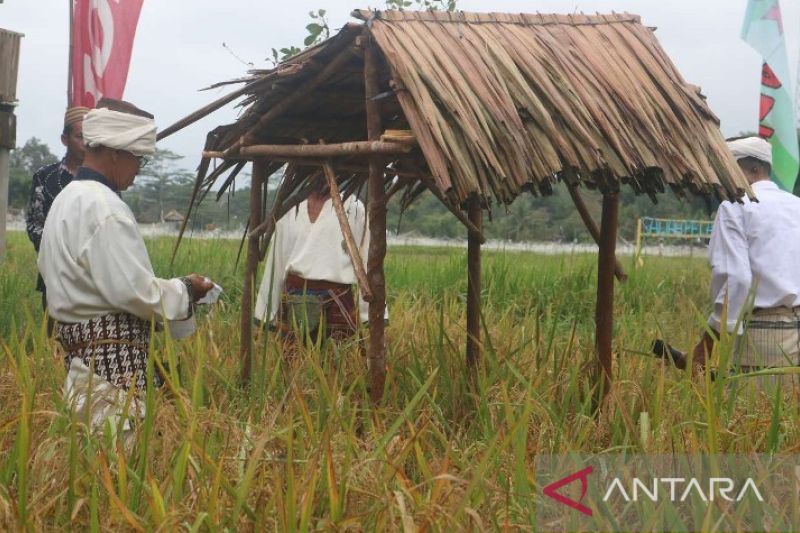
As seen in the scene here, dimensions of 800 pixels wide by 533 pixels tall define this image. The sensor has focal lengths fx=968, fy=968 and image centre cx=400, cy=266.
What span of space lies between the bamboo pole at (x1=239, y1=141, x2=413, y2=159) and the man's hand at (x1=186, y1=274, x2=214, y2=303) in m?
0.53

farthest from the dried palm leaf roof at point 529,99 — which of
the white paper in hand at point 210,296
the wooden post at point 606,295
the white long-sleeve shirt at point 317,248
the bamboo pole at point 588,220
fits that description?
the white long-sleeve shirt at point 317,248

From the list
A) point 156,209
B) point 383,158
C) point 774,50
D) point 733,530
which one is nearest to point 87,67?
point 383,158

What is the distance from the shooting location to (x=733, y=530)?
2020 mm

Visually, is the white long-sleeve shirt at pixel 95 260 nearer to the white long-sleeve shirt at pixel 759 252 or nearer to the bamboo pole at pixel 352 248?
the bamboo pole at pixel 352 248

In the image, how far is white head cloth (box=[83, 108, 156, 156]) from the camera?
2.80 meters

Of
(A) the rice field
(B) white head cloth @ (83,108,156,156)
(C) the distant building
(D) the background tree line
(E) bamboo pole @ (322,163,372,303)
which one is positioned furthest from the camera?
(C) the distant building

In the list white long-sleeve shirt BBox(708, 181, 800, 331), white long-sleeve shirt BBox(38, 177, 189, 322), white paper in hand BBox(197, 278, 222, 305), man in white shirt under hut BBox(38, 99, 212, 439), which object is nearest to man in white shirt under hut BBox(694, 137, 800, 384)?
white long-sleeve shirt BBox(708, 181, 800, 331)

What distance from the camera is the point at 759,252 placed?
378 centimetres

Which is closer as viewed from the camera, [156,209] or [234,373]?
[234,373]

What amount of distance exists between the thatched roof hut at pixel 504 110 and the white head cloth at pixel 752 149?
757mm

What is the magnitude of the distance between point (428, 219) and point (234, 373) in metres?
27.6

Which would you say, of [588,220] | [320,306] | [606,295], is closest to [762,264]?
[588,220]

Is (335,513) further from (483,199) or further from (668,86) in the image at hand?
(668,86)

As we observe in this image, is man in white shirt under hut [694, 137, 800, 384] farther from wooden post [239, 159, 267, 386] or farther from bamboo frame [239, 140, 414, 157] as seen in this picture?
wooden post [239, 159, 267, 386]
